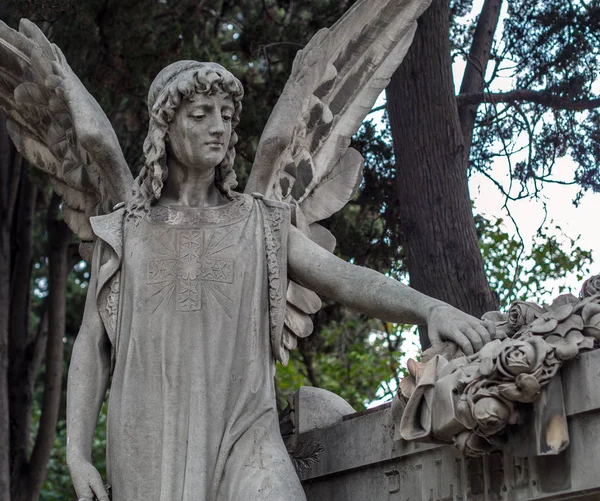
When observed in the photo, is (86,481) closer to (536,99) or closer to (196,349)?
(196,349)

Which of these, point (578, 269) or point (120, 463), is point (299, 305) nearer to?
point (120, 463)

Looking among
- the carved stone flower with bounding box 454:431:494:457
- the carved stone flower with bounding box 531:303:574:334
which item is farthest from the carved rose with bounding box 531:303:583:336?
the carved stone flower with bounding box 454:431:494:457

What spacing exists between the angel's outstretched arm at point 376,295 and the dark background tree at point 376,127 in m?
3.44

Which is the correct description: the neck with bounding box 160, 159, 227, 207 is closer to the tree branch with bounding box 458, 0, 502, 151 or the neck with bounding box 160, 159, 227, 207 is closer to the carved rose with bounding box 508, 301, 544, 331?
the carved rose with bounding box 508, 301, 544, 331

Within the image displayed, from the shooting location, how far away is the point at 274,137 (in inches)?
252

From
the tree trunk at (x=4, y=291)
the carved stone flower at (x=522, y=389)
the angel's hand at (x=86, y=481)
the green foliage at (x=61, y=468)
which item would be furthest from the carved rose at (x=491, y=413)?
the green foliage at (x=61, y=468)

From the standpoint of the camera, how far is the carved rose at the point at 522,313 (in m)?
5.09

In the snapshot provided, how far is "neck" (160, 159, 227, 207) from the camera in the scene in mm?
6098

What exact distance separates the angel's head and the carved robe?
227 millimetres

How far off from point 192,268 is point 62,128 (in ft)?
5.22

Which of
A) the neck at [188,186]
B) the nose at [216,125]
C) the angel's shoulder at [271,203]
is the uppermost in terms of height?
the nose at [216,125]

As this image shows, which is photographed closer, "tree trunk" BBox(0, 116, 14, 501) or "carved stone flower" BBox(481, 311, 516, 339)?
"carved stone flower" BBox(481, 311, 516, 339)

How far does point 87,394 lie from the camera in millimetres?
5938

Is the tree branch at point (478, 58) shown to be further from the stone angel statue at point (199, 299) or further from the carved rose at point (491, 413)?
the carved rose at point (491, 413)
